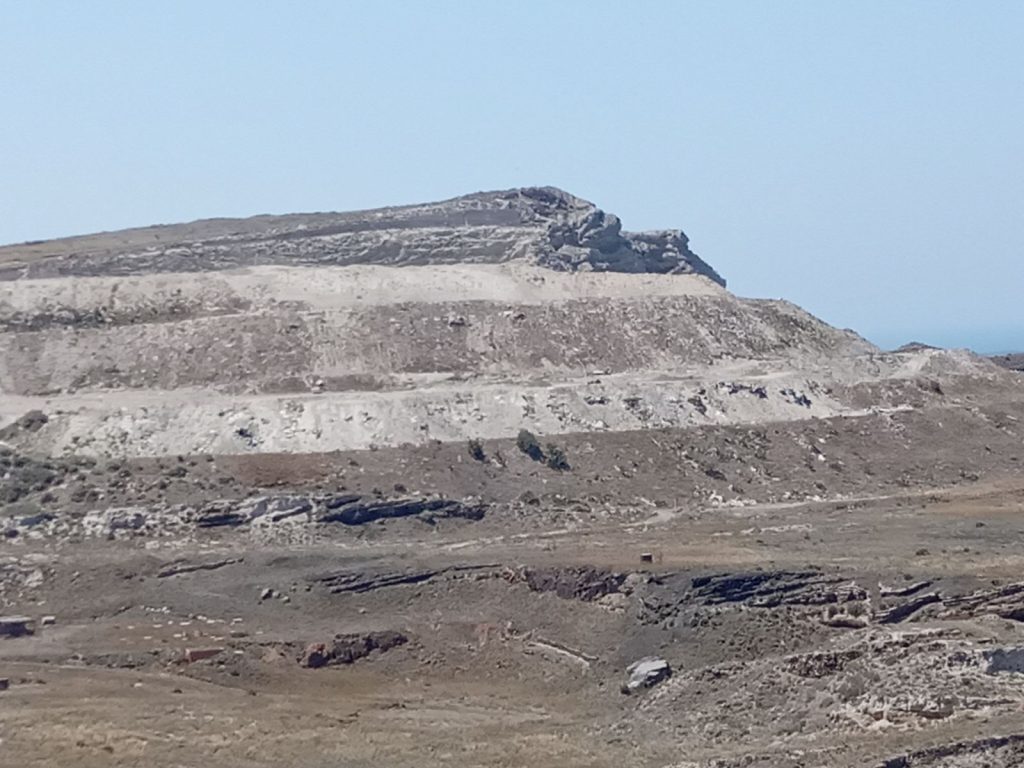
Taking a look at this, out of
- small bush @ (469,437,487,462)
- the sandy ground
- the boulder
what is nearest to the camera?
the sandy ground

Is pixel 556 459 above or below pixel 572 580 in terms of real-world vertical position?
above

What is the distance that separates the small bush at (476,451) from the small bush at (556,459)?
2.74m

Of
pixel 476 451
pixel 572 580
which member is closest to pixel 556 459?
pixel 476 451

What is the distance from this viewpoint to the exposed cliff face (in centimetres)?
9144

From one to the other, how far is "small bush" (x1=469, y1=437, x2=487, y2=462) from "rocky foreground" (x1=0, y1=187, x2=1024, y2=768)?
0.14 meters

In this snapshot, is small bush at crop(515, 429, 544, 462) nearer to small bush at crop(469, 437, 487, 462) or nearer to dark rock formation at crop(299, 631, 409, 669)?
small bush at crop(469, 437, 487, 462)

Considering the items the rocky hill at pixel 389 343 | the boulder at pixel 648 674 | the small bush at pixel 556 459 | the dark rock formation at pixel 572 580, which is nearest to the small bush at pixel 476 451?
the rocky hill at pixel 389 343

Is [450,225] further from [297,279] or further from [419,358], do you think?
[419,358]

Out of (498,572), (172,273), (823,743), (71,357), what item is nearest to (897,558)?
(498,572)

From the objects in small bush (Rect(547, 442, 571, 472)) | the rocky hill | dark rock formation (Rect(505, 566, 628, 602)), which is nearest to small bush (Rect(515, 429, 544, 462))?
small bush (Rect(547, 442, 571, 472))

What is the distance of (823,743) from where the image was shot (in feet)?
107

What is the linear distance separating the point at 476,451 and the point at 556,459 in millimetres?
3347

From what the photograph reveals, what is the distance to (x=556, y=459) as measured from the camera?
65250 millimetres

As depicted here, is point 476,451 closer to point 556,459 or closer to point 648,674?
point 556,459
